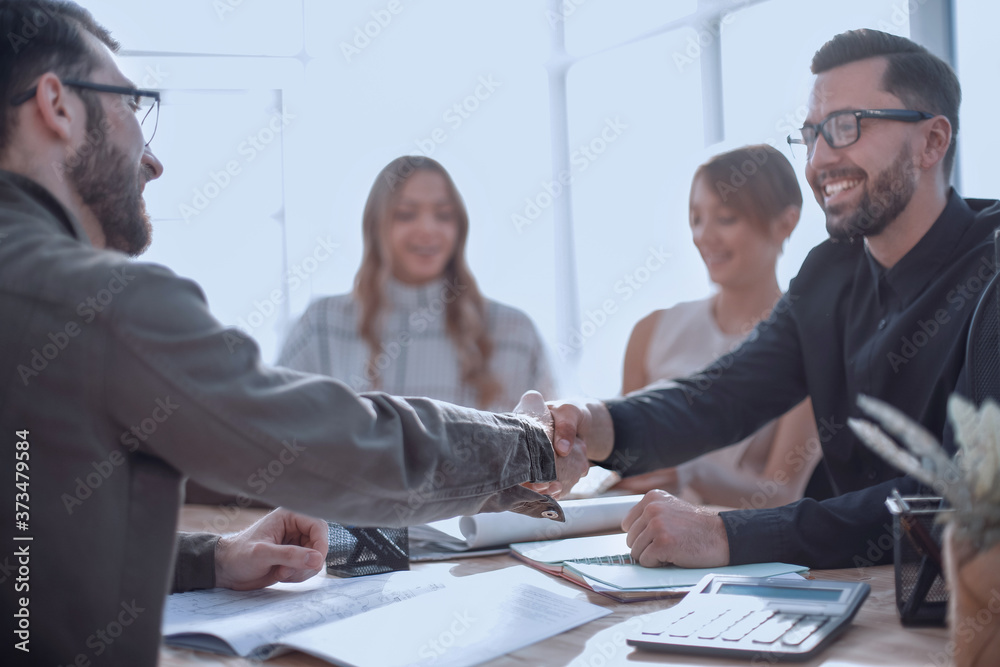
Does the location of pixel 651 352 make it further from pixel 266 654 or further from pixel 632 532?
pixel 266 654

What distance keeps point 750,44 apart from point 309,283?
9.63 ft

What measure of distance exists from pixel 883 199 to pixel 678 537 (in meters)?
1.07

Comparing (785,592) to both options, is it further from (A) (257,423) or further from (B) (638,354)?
(B) (638,354)

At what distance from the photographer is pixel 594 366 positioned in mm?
5258

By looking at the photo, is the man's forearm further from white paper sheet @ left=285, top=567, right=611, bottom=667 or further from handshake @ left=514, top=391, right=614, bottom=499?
white paper sheet @ left=285, top=567, right=611, bottom=667

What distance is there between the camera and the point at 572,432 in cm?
172

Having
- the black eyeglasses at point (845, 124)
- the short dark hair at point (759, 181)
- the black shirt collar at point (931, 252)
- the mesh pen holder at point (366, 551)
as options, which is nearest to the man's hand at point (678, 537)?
the mesh pen holder at point (366, 551)
